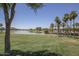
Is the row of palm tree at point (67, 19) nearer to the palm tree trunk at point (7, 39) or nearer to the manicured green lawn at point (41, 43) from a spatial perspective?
the manicured green lawn at point (41, 43)

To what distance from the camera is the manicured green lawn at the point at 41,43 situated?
5.54 metres

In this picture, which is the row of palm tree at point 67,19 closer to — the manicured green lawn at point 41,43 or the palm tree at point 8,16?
the manicured green lawn at point 41,43

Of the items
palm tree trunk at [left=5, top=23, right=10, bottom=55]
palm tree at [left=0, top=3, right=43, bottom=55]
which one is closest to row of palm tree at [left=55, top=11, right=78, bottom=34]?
palm tree at [left=0, top=3, right=43, bottom=55]

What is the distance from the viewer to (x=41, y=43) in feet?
18.3

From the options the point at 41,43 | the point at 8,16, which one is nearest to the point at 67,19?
the point at 41,43

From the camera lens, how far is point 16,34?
18.4 feet

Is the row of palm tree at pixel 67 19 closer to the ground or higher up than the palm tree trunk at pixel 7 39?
higher up

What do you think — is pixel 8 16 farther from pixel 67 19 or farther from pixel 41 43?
pixel 67 19

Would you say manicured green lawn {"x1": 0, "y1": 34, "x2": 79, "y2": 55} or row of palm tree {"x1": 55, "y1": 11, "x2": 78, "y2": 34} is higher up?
row of palm tree {"x1": 55, "y1": 11, "x2": 78, "y2": 34}

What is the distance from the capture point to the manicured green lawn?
18.2 ft

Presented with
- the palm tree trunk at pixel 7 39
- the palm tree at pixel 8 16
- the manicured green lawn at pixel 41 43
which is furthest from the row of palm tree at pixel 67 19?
the palm tree trunk at pixel 7 39

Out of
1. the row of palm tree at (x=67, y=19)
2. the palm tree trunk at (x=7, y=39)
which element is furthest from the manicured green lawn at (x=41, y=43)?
the row of palm tree at (x=67, y=19)

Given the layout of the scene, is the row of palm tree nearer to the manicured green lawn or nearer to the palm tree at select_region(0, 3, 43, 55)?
the manicured green lawn

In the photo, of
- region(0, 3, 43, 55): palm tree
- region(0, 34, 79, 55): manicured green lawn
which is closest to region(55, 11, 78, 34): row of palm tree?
region(0, 34, 79, 55): manicured green lawn
